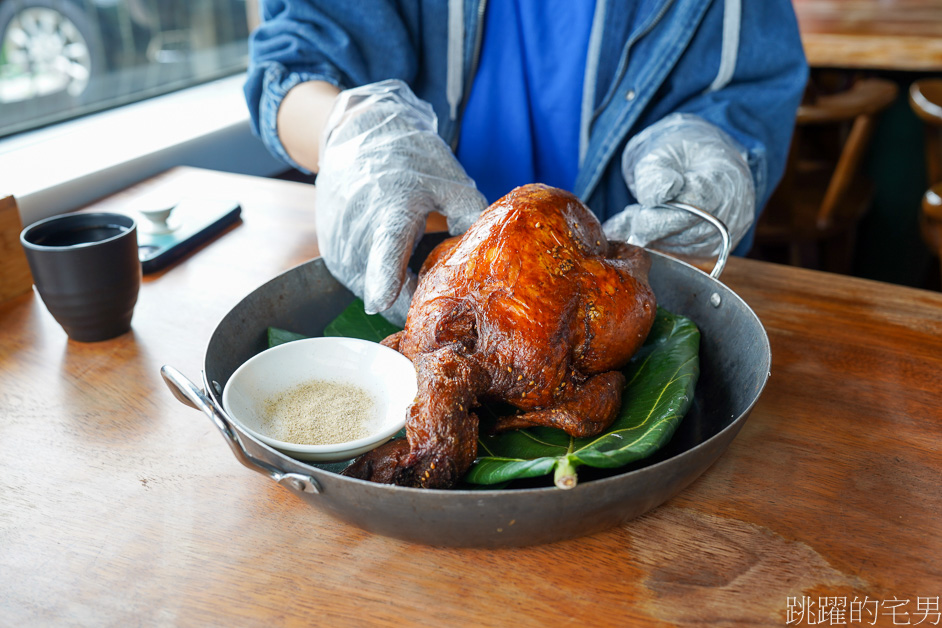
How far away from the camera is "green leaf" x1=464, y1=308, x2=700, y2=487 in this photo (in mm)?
718

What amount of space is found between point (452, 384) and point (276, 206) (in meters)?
1.06

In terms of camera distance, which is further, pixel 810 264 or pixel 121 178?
pixel 810 264

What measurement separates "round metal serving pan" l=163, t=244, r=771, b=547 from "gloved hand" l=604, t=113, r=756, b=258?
343 mm

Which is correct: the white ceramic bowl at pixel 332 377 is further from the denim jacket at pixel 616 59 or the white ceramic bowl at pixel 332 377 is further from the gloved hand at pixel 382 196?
the denim jacket at pixel 616 59

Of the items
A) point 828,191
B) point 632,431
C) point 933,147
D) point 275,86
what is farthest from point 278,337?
point 828,191

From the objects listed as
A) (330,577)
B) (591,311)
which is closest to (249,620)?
(330,577)

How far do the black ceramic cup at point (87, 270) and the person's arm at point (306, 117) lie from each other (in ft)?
1.52

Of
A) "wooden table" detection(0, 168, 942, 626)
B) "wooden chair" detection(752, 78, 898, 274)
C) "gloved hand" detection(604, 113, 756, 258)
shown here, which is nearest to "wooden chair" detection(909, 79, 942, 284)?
"wooden chair" detection(752, 78, 898, 274)

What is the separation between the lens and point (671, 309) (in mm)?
1126

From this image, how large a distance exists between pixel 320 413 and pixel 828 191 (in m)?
2.82

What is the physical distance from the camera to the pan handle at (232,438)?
67cm

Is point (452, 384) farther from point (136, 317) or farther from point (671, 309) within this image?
point (136, 317)

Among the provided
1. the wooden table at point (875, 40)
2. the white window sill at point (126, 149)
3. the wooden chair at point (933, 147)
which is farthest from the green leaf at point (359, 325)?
the wooden table at point (875, 40)

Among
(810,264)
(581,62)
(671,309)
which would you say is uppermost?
(581,62)
